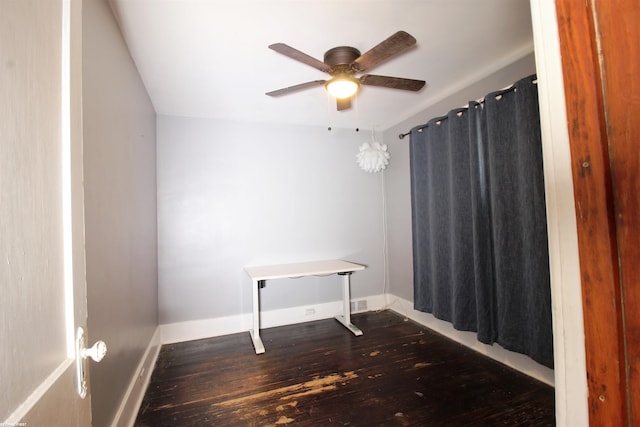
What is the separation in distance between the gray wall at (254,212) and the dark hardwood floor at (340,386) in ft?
1.92

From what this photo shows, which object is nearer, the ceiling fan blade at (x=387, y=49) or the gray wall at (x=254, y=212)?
the ceiling fan blade at (x=387, y=49)

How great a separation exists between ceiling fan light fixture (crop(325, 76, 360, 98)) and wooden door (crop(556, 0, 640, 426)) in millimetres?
1461

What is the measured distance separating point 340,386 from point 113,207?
1860 mm

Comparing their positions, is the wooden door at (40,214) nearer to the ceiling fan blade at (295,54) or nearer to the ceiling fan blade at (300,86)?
the ceiling fan blade at (295,54)

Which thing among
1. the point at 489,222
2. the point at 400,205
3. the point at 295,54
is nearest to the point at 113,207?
the point at 295,54

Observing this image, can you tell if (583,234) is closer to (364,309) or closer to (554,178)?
(554,178)

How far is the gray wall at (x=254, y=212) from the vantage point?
2.77 metres

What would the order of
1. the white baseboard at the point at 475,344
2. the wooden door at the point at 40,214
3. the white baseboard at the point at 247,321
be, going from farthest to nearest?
the white baseboard at the point at 247,321
the white baseboard at the point at 475,344
the wooden door at the point at 40,214

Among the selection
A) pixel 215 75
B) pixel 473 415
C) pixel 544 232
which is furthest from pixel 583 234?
pixel 215 75

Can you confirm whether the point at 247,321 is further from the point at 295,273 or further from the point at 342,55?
the point at 342,55

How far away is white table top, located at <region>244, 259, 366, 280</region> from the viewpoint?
2577mm

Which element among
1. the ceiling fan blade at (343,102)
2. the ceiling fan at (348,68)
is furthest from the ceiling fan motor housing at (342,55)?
the ceiling fan blade at (343,102)

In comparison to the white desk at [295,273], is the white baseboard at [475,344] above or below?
below

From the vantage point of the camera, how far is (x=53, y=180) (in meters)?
0.50
